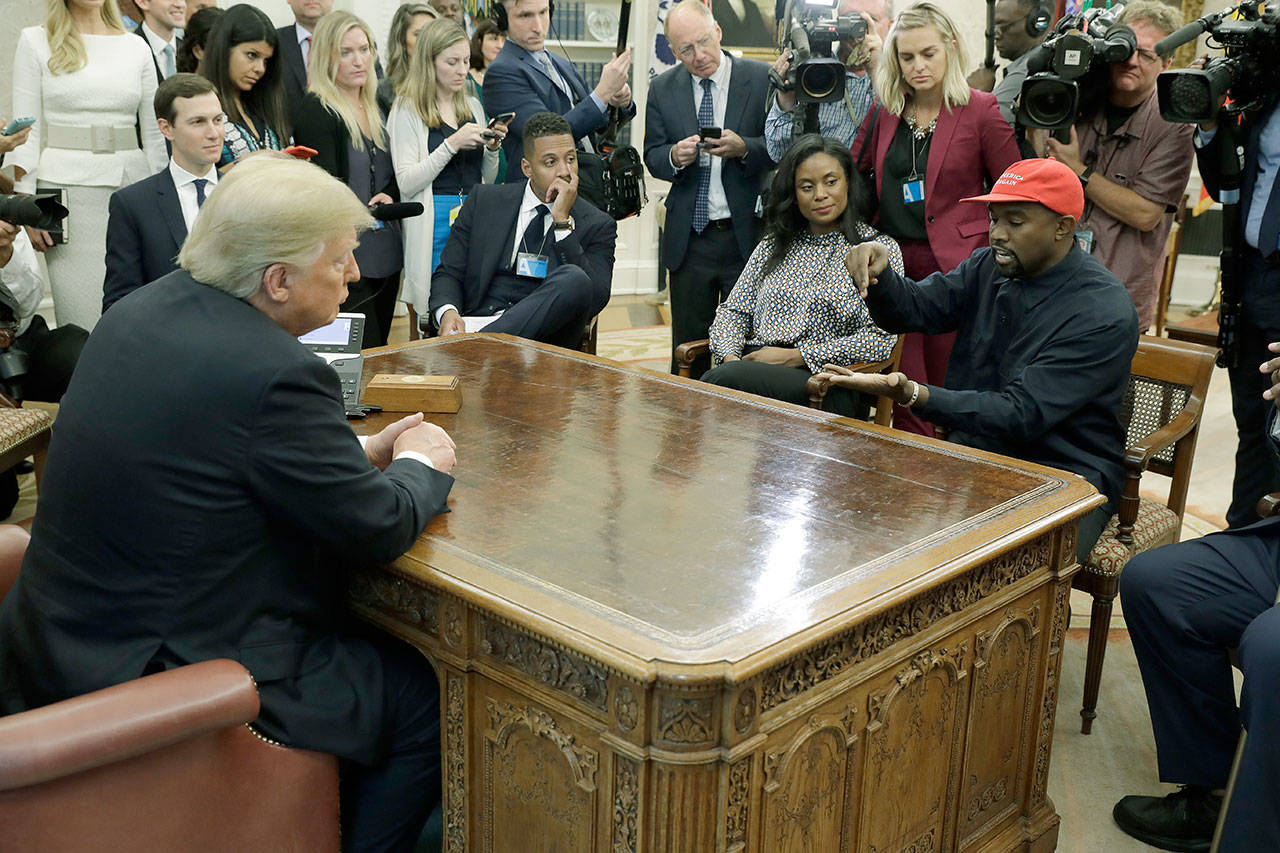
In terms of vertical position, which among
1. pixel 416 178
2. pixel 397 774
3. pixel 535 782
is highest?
pixel 416 178

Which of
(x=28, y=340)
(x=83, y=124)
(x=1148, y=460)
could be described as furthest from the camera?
(x=83, y=124)

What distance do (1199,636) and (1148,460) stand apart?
0.50 m

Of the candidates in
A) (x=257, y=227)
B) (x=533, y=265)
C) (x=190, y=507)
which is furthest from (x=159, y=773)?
(x=533, y=265)

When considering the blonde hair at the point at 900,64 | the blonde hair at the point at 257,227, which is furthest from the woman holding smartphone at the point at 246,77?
the blonde hair at the point at 257,227

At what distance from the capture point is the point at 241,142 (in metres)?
3.96

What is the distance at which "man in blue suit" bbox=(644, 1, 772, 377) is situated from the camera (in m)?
4.42

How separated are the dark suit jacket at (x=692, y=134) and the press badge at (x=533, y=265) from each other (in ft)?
2.02

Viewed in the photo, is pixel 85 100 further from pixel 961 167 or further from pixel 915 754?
pixel 915 754

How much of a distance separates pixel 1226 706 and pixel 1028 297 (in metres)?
0.99

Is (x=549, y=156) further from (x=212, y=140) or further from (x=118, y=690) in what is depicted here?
(x=118, y=690)

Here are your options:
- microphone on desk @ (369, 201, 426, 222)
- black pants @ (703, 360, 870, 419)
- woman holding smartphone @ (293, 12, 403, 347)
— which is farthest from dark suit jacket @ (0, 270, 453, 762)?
woman holding smartphone @ (293, 12, 403, 347)

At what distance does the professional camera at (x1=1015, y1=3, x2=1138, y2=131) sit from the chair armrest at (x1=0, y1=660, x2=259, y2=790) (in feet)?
→ 8.93

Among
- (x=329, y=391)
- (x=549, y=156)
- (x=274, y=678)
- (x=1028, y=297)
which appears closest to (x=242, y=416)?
(x=329, y=391)

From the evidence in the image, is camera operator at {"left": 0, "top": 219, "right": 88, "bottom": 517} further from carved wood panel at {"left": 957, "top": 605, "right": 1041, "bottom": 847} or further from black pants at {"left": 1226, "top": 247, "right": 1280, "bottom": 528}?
black pants at {"left": 1226, "top": 247, "right": 1280, "bottom": 528}
